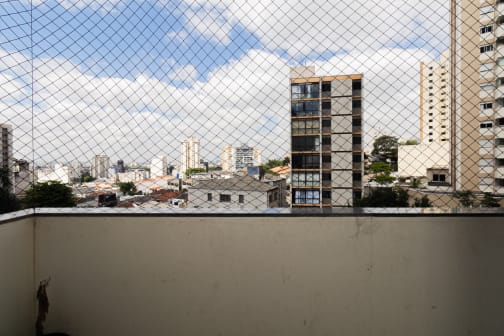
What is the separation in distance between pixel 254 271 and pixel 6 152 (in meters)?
1.29

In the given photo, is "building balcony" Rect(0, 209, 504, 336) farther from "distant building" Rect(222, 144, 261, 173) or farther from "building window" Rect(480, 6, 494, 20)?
"building window" Rect(480, 6, 494, 20)

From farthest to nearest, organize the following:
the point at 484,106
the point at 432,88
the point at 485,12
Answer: the point at 432,88
the point at 484,106
the point at 485,12

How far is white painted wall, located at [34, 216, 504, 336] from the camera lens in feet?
3.26

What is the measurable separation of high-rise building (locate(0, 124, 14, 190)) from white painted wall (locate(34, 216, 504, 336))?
12.7 inches

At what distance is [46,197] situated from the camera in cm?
116

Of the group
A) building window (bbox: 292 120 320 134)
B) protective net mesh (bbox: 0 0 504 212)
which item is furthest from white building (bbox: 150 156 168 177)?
building window (bbox: 292 120 320 134)

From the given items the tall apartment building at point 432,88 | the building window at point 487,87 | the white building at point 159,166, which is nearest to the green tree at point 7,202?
the white building at point 159,166

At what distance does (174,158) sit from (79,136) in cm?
43

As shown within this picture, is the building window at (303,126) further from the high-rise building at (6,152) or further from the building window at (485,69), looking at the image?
the high-rise building at (6,152)

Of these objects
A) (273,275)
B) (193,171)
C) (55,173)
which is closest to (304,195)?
(193,171)

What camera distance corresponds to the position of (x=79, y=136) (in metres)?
1.13

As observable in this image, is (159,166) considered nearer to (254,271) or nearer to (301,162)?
(254,271)

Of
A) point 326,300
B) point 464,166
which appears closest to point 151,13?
A: point 326,300

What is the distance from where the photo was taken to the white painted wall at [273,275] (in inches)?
39.1
